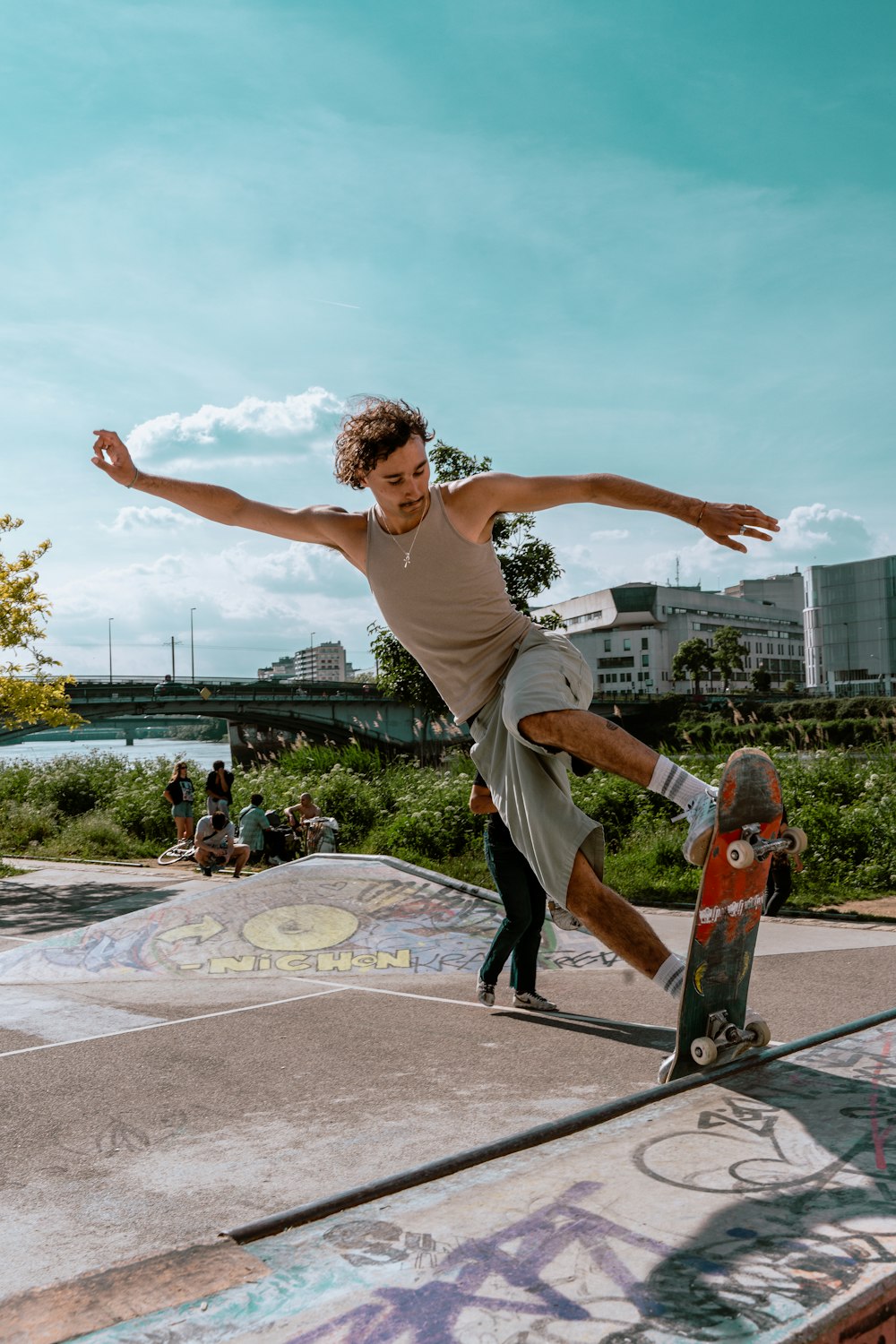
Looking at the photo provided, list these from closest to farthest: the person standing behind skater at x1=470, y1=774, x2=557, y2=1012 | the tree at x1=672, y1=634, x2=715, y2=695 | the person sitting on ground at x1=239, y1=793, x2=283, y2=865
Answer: the person standing behind skater at x1=470, y1=774, x2=557, y2=1012 < the person sitting on ground at x1=239, y1=793, x2=283, y2=865 < the tree at x1=672, y1=634, x2=715, y2=695

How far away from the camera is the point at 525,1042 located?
201 inches

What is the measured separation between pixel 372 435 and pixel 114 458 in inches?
44.9

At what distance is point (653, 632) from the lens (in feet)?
413

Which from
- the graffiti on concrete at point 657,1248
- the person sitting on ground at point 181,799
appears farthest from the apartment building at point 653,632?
the graffiti on concrete at point 657,1248

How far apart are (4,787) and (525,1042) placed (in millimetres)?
21164

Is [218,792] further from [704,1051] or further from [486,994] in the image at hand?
[704,1051]

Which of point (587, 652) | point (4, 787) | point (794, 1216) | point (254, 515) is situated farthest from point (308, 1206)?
point (587, 652)

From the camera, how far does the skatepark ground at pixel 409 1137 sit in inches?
61.3

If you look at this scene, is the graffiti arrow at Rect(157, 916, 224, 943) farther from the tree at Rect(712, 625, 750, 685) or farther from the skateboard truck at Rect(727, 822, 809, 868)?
the tree at Rect(712, 625, 750, 685)

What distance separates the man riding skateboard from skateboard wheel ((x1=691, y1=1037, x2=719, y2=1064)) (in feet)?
0.73

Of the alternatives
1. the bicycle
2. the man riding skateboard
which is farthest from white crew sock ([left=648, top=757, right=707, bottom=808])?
the bicycle

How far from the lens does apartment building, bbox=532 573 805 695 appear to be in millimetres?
125000

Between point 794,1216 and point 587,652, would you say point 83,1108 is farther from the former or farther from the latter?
point 587,652

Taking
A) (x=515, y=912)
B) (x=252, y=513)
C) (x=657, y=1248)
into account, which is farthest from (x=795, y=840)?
(x=515, y=912)
